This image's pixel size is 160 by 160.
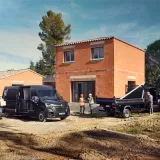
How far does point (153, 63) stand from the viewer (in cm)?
4250

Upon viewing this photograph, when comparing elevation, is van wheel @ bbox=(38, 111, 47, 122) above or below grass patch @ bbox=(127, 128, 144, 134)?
above

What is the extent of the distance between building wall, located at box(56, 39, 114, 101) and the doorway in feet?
1.70

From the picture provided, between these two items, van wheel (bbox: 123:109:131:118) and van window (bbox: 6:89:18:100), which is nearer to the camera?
van wheel (bbox: 123:109:131:118)

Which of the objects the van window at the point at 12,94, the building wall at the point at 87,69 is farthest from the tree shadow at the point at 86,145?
the building wall at the point at 87,69

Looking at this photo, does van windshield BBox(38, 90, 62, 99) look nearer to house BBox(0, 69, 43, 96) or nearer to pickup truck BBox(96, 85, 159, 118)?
pickup truck BBox(96, 85, 159, 118)

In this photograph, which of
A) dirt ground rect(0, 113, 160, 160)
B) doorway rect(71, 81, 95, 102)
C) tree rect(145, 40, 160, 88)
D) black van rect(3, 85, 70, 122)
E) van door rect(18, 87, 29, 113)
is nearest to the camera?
dirt ground rect(0, 113, 160, 160)

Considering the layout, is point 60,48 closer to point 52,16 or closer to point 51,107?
point 51,107

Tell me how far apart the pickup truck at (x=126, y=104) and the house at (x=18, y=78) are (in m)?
23.1

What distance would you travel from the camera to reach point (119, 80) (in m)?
23.9

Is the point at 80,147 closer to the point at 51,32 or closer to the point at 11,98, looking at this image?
the point at 11,98

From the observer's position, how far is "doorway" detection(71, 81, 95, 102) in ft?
81.7

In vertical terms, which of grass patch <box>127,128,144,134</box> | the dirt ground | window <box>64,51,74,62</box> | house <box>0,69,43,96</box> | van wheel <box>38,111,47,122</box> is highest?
window <box>64,51,74,62</box>

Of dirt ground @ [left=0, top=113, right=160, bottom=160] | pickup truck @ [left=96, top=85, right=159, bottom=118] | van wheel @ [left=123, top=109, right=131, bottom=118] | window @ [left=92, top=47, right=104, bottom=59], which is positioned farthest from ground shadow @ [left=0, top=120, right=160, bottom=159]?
window @ [left=92, top=47, right=104, bottom=59]

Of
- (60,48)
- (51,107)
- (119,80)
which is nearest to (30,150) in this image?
(51,107)
